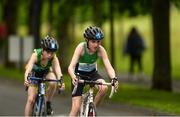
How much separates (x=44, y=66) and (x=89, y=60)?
1048mm

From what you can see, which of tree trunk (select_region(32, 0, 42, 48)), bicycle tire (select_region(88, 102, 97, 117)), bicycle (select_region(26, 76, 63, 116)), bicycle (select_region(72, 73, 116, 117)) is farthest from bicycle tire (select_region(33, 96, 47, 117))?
tree trunk (select_region(32, 0, 42, 48))

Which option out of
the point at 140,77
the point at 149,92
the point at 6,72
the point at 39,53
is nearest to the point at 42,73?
the point at 39,53

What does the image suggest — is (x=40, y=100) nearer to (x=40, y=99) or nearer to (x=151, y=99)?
(x=40, y=99)

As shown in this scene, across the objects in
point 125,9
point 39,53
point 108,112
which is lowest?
point 108,112

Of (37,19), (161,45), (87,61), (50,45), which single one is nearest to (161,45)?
(161,45)

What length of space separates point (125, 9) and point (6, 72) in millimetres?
6625

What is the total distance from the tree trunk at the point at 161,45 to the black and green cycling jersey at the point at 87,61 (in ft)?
31.4

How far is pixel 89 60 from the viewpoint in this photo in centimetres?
1106

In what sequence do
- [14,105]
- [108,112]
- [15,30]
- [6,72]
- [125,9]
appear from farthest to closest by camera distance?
[15,30] → [6,72] → [125,9] → [14,105] → [108,112]

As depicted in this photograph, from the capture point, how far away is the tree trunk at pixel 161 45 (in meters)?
20.5

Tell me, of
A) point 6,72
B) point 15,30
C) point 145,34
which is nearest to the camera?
point 6,72

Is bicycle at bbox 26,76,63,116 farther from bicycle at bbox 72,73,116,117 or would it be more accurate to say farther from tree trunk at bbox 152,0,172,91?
tree trunk at bbox 152,0,172,91

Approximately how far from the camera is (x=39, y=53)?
11.6 m

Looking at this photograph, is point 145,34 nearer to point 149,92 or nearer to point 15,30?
point 15,30
